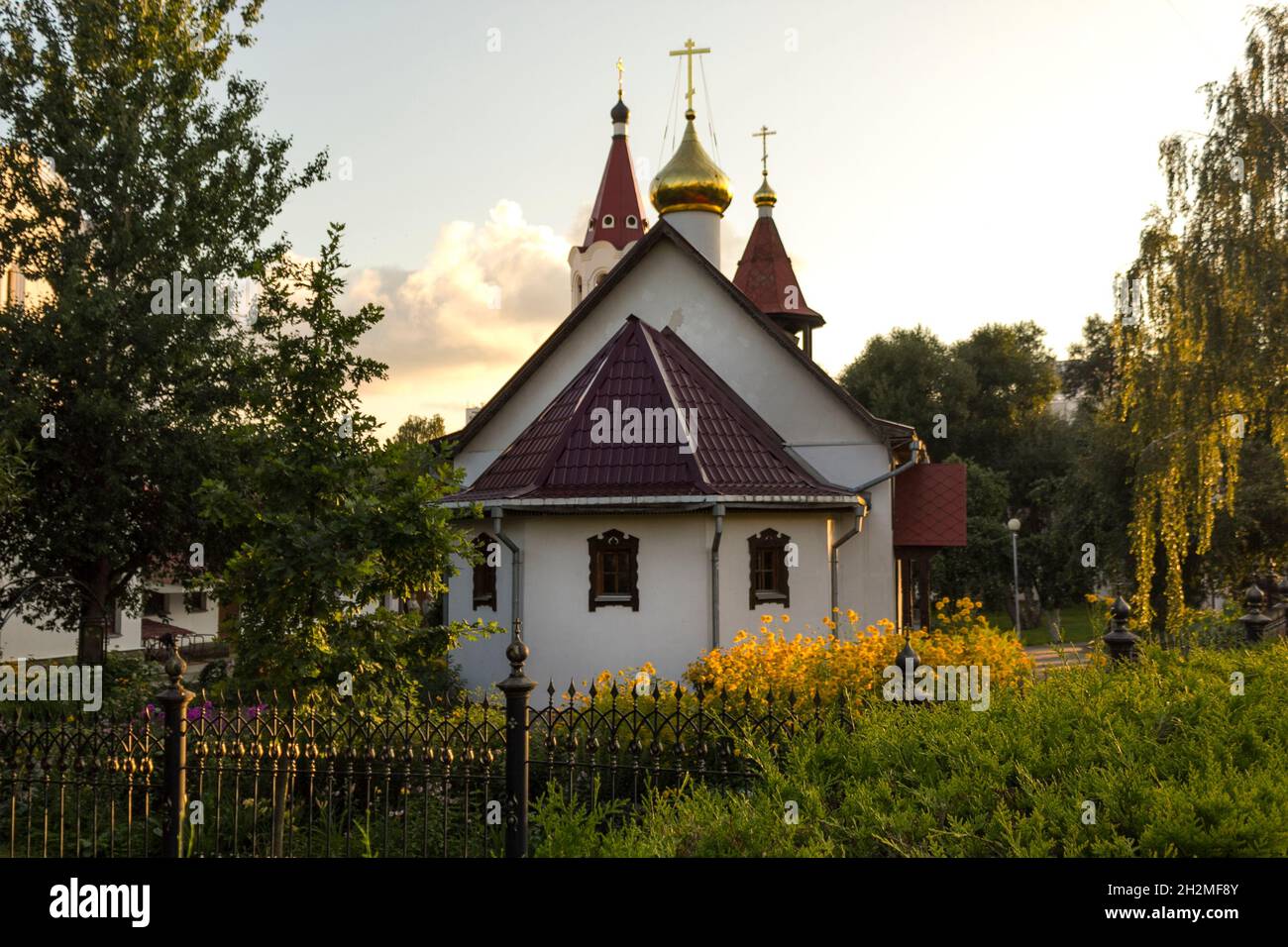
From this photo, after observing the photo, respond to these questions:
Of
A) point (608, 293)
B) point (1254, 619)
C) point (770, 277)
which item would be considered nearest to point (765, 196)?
point (770, 277)

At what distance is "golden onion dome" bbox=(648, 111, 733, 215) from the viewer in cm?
2284

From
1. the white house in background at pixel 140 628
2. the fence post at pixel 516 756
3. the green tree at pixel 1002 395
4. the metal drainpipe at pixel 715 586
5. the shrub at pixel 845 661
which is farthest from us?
the green tree at pixel 1002 395

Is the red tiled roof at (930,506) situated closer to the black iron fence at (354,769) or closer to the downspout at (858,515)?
the downspout at (858,515)

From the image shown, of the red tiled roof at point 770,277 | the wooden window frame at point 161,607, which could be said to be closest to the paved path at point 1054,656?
the red tiled roof at point 770,277

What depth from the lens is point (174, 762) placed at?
22.6 feet

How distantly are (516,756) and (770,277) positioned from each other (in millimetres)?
23110

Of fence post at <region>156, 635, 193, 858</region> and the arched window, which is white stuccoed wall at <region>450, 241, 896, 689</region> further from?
fence post at <region>156, 635, 193, 858</region>

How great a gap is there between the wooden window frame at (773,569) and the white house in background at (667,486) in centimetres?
2

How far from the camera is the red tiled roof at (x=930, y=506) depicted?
60.5 ft

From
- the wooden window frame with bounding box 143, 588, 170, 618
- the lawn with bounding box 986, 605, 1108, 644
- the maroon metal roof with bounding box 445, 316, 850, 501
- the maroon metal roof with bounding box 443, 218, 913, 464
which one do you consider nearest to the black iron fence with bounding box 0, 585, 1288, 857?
the maroon metal roof with bounding box 445, 316, 850, 501

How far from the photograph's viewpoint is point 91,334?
1595 centimetres
